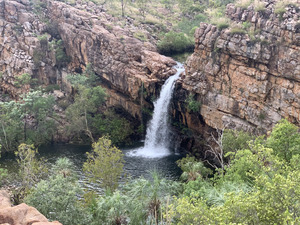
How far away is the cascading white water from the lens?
3981 centimetres

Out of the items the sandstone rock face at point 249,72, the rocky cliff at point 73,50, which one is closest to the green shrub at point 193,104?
the sandstone rock face at point 249,72

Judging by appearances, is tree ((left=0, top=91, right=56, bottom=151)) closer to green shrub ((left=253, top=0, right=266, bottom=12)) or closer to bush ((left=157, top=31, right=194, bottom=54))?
bush ((left=157, top=31, right=194, bottom=54))

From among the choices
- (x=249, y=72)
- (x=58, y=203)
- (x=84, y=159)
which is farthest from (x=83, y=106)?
(x=58, y=203)

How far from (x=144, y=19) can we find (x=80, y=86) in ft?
66.8

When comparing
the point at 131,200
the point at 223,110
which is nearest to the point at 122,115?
the point at 223,110

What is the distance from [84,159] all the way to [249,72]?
21.1 m

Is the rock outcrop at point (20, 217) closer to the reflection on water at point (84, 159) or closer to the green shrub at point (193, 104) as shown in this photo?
the reflection on water at point (84, 159)

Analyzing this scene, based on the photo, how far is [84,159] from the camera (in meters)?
37.6

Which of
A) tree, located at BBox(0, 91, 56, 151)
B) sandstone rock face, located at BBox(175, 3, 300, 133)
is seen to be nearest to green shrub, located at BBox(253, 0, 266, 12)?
sandstone rock face, located at BBox(175, 3, 300, 133)

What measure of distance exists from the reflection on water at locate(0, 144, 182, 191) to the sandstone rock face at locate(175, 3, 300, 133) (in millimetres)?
7005

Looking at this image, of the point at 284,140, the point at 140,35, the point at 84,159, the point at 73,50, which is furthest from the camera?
the point at 73,50

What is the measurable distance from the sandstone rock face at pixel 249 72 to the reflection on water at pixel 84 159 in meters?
7.00

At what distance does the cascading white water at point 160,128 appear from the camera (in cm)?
3981

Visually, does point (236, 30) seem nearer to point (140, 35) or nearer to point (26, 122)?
point (140, 35)
